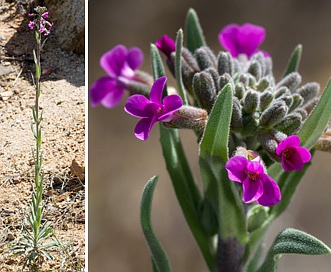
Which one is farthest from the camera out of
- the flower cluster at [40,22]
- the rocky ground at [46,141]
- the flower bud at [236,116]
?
the rocky ground at [46,141]

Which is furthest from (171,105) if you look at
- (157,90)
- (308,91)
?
(308,91)

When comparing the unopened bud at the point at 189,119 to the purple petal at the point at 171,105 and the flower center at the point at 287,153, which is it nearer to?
the purple petal at the point at 171,105

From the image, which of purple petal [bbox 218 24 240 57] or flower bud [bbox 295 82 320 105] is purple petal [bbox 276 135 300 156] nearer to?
flower bud [bbox 295 82 320 105]

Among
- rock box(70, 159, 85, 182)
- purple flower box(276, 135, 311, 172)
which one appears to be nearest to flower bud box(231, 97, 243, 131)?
purple flower box(276, 135, 311, 172)

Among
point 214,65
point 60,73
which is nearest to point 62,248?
point 60,73

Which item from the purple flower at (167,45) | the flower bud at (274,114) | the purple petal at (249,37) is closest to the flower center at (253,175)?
the flower bud at (274,114)

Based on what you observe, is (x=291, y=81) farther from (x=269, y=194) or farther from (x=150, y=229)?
(x=150, y=229)

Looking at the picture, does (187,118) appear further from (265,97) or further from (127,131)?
(127,131)
